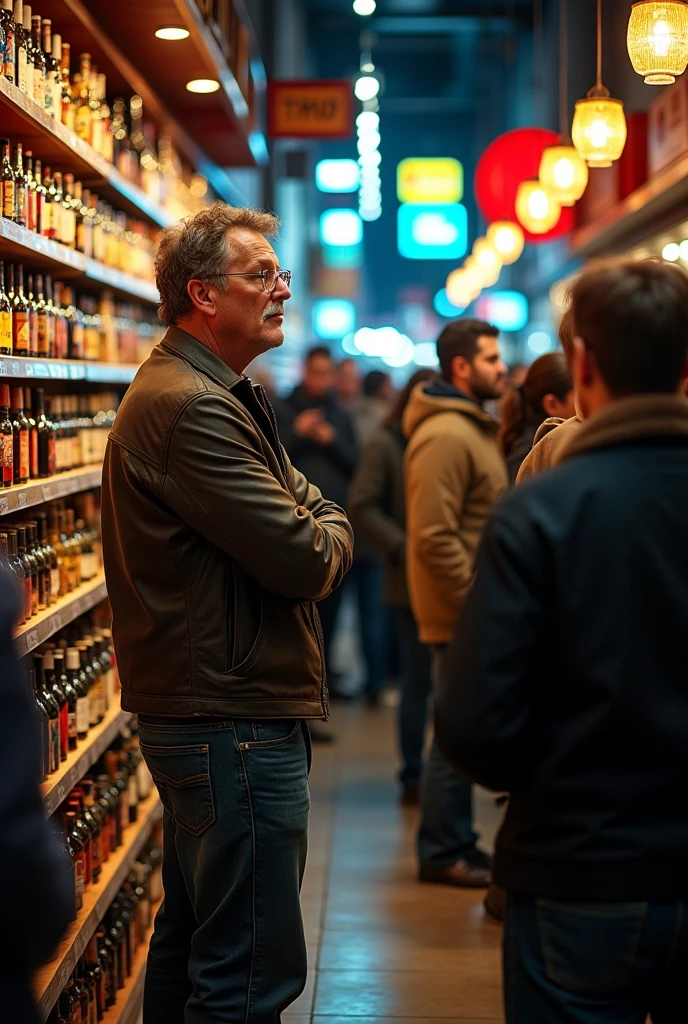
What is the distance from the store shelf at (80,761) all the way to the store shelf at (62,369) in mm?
978

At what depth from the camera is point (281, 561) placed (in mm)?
2596

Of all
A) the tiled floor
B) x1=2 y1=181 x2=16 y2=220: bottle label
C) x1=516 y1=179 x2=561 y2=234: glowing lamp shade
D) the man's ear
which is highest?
x1=516 y1=179 x2=561 y2=234: glowing lamp shade

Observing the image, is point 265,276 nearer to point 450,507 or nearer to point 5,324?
point 5,324

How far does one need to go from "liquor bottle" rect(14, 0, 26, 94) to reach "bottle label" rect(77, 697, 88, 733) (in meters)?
1.66

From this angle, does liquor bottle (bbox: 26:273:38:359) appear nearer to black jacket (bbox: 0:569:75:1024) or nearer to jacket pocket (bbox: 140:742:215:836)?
jacket pocket (bbox: 140:742:215:836)

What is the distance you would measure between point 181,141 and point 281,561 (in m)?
4.40

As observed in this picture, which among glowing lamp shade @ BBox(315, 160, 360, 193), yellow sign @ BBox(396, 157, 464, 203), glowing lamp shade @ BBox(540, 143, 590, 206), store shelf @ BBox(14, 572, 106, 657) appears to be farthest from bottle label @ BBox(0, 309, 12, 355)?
glowing lamp shade @ BBox(315, 160, 360, 193)

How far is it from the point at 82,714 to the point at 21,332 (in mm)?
1123

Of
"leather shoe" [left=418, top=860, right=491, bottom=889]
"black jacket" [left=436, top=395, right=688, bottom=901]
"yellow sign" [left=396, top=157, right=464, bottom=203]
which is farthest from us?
"yellow sign" [left=396, top=157, right=464, bottom=203]

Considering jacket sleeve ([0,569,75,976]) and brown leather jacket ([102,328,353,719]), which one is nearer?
jacket sleeve ([0,569,75,976])

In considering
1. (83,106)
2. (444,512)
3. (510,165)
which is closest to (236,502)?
(83,106)

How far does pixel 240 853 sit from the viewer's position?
8.62 feet

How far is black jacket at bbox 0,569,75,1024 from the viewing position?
1.46 meters

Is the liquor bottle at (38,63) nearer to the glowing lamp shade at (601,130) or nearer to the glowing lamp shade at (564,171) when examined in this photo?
the glowing lamp shade at (601,130)
